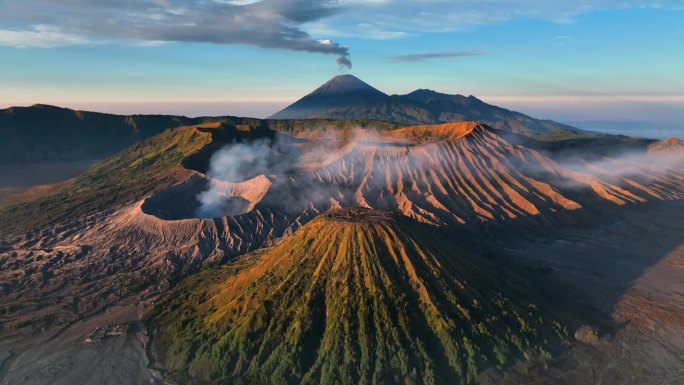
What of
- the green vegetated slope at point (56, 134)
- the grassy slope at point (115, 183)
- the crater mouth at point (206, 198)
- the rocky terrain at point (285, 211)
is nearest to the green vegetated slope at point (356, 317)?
the rocky terrain at point (285, 211)

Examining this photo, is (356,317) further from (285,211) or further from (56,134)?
(56,134)

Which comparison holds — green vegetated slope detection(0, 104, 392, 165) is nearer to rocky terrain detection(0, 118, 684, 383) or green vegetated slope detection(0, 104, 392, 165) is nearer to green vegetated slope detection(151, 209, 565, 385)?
rocky terrain detection(0, 118, 684, 383)

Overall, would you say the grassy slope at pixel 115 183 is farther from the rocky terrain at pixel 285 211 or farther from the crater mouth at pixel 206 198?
the crater mouth at pixel 206 198

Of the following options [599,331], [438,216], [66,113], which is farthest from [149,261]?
[66,113]

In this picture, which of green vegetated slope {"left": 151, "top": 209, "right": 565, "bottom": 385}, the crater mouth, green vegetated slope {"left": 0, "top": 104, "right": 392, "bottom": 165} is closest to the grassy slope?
the crater mouth

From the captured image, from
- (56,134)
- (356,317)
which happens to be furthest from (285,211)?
(56,134)

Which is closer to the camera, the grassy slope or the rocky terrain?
the rocky terrain

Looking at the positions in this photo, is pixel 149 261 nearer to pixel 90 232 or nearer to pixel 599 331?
pixel 90 232
